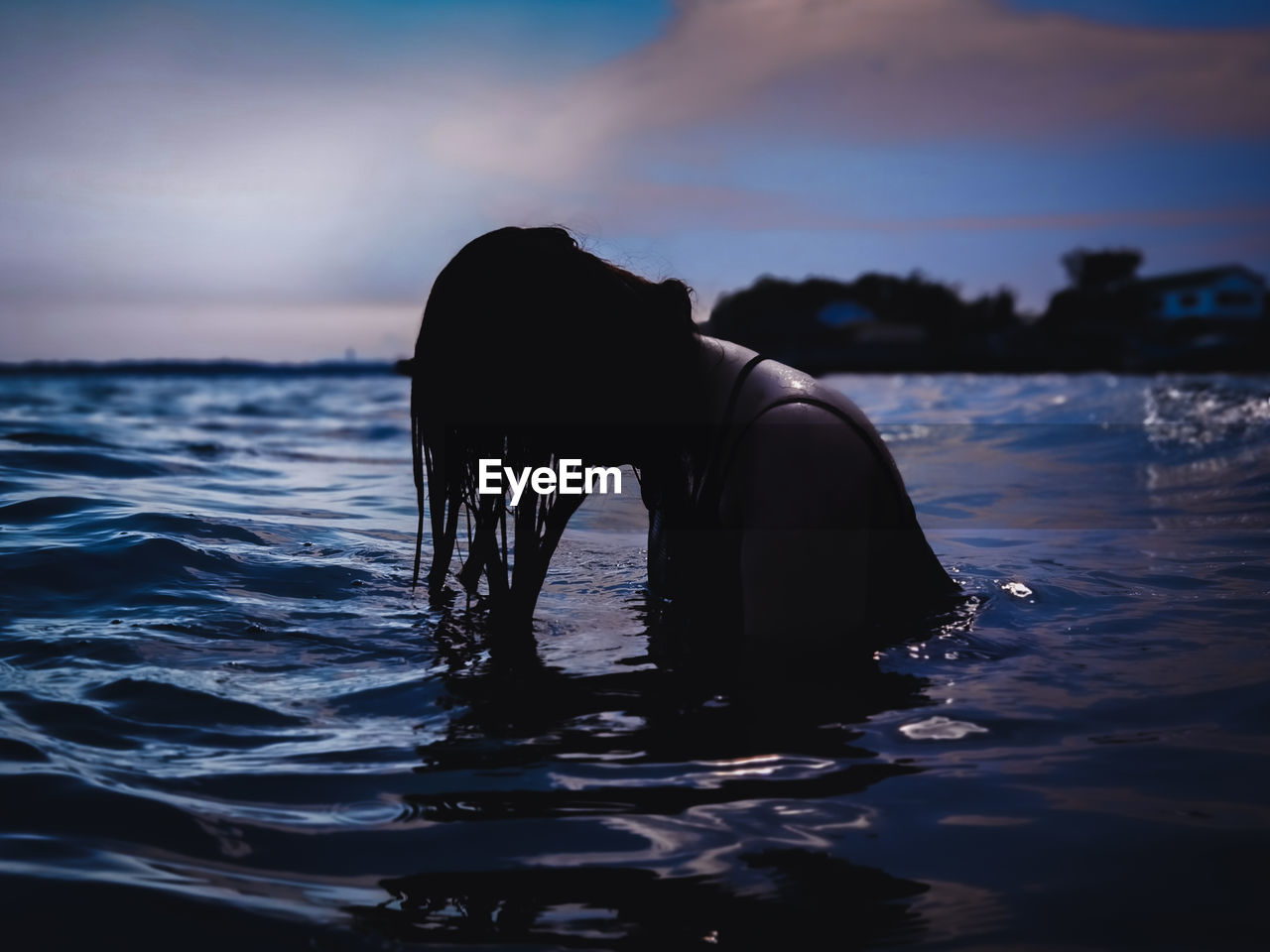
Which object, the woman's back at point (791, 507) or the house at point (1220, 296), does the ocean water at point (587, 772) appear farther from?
the house at point (1220, 296)

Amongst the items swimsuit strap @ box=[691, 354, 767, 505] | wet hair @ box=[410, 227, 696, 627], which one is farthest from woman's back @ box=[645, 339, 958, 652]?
wet hair @ box=[410, 227, 696, 627]

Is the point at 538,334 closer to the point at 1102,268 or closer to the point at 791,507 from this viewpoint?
the point at 791,507

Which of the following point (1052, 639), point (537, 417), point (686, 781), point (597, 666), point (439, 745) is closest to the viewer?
point (686, 781)

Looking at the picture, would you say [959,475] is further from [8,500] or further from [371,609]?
[8,500]

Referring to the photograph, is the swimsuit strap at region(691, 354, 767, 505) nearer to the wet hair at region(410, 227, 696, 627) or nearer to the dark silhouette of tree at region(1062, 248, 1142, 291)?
the wet hair at region(410, 227, 696, 627)

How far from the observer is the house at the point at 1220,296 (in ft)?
246

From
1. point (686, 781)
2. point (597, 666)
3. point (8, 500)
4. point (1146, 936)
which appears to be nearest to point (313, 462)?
point (8, 500)

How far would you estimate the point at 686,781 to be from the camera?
2.19 metres

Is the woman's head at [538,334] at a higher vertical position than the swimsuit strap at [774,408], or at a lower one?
higher

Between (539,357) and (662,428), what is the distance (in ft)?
1.45

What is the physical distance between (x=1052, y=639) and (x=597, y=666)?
1.50 meters


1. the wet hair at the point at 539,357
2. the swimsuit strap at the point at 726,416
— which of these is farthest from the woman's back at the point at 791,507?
the wet hair at the point at 539,357

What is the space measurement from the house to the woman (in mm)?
82838

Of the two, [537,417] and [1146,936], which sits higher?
[537,417]
